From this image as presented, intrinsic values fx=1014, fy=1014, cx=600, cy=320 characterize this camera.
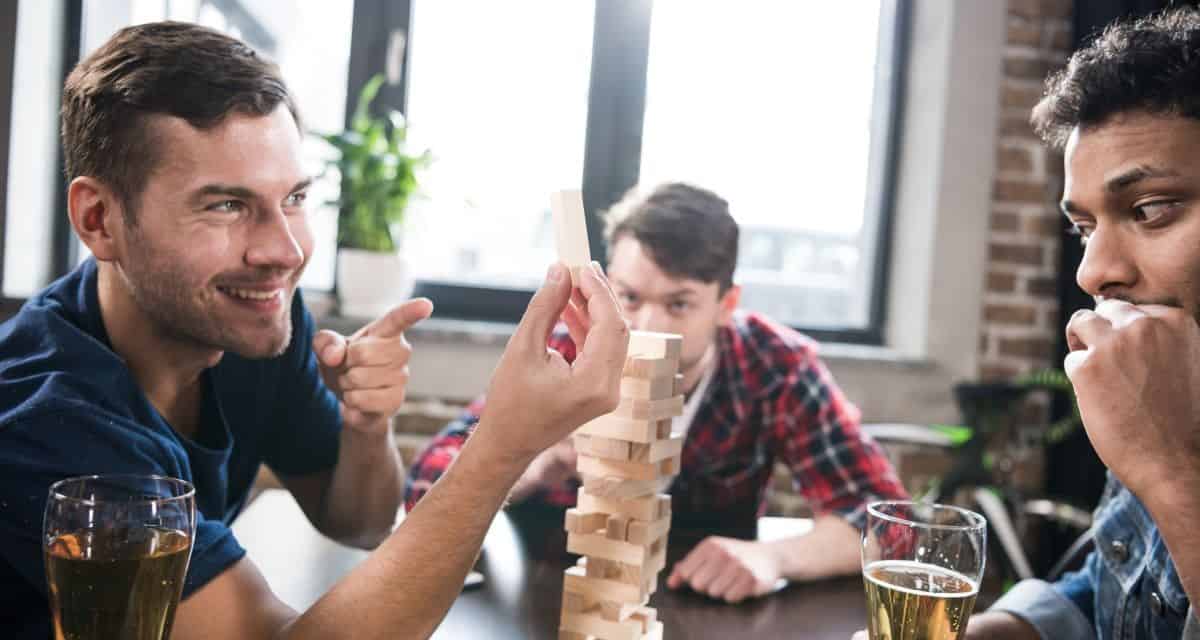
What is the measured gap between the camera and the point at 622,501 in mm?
1047

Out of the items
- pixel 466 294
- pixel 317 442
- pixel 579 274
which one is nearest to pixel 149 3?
pixel 466 294

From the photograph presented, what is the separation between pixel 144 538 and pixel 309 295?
249 centimetres

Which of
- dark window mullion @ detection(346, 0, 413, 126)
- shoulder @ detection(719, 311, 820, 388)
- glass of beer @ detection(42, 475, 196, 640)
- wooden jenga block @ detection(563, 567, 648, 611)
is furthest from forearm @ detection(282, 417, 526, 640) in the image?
dark window mullion @ detection(346, 0, 413, 126)

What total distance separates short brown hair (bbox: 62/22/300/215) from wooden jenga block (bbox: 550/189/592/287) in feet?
1.89

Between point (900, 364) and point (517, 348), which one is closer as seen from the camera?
point (517, 348)

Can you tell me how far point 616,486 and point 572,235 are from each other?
0.87 ft

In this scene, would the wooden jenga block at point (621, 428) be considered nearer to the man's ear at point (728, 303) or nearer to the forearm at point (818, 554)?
the forearm at point (818, 554)

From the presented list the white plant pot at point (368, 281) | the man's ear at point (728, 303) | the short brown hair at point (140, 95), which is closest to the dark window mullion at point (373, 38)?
the white plant pot at point (368, 281)

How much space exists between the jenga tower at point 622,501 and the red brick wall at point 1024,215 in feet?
8.10

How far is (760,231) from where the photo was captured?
11.5 feet

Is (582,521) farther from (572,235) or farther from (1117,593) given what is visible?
(1117,593)

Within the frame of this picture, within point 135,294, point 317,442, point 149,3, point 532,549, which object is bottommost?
point 532,549

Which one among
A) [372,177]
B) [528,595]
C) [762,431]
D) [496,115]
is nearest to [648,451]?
[528,595]

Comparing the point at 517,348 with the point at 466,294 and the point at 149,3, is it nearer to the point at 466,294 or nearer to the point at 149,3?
the point at 466,294
